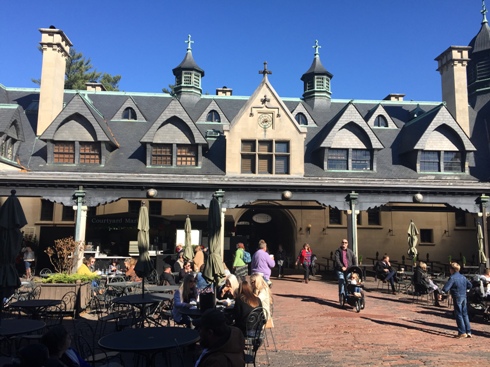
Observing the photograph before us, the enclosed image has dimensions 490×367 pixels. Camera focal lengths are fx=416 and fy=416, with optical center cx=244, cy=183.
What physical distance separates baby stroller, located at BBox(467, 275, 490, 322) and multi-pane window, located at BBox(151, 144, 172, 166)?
1443cm

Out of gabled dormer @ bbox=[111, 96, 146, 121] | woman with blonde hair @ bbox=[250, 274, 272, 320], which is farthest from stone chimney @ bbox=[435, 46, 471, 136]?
woman with blonde hair @ bbox=[250, 274, 272, 320]

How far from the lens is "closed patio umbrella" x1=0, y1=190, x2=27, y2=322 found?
773 cm

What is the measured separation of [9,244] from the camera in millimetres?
7992

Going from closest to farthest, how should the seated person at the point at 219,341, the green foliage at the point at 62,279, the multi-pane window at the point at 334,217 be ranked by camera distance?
1. the seated person at the point at 219,341
2. the green foliage at the point at 62,279
3. the multi-pane window at the point at 334,217

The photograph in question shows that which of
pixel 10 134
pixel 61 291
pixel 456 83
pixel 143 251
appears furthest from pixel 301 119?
pixel 61 291

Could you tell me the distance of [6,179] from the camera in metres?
17.8

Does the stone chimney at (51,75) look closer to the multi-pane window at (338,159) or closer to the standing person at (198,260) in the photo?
the standing person at (198,260)

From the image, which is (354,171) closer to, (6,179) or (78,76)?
(6,179)

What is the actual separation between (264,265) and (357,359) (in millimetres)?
5228

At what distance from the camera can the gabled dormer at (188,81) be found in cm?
2791

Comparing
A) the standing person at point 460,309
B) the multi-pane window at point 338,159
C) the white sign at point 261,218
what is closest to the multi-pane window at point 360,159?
the multi-pane window at point 338,159

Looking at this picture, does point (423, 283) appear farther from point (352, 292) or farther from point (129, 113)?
point (129, 113)

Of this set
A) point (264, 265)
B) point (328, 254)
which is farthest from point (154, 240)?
point (264, 265)

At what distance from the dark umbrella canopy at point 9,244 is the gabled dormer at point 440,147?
754 inches
